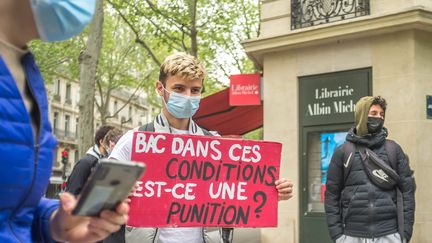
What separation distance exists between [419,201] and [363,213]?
5.02 m

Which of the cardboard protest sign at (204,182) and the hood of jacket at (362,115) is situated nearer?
the cardboard protest sign at (204,182)

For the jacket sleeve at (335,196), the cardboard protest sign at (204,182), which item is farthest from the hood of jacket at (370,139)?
the cardboard protest sign at (204,182)

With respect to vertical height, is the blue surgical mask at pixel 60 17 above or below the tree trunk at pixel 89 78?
below

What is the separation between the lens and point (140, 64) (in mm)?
36344

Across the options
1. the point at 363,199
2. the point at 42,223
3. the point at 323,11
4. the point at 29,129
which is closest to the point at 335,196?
the point at 363,199

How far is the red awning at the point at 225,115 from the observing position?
15.4m

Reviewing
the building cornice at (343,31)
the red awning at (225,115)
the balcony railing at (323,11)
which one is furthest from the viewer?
the red awning at (225,115)

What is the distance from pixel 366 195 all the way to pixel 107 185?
5.03m

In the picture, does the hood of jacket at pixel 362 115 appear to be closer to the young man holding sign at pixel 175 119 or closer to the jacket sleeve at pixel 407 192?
the jacket sleeve at pixel 407 192

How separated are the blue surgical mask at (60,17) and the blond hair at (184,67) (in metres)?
1.87

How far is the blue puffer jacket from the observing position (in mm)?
1466

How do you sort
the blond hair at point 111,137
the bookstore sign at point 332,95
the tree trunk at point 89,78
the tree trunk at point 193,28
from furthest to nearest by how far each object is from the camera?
the tree trunk at point 193,28 < the tree trunk at point 89,78 < the bookstore sign at point 332,95 < the blond hair at point 111,137

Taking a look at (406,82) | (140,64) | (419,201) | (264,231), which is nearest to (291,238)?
(264,231)

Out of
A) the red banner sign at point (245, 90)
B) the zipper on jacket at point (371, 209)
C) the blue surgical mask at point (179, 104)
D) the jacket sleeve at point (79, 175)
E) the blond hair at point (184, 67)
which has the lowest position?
the zipper on jacket at point (371, 209)
